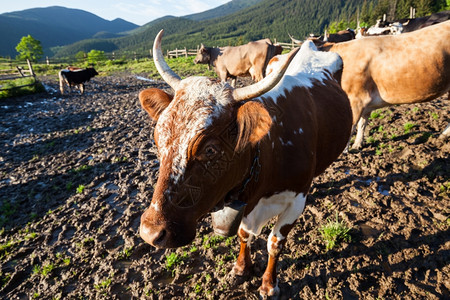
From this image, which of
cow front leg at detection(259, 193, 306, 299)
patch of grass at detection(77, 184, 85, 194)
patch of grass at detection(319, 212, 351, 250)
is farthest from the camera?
patch of grass at detection(77, 184, 85, 194)

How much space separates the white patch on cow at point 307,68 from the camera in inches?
98.7

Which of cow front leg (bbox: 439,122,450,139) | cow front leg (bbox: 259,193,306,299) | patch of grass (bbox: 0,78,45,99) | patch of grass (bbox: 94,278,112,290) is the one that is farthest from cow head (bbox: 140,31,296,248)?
patch of grass (bbox: 0,78,45,99)

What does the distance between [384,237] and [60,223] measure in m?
4.97

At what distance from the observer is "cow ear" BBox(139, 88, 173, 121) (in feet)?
6.36

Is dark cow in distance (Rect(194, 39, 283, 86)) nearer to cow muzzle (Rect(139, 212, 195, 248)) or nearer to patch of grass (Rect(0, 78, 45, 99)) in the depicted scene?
cow muzzle (Rect(139, 212, 195, 248))

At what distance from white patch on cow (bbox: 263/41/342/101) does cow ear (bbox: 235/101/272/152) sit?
650mm

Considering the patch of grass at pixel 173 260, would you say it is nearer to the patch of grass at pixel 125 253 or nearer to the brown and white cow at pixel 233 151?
the patch of grass at pixel 125 253

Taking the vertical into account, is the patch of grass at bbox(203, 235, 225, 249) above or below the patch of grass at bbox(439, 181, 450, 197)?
below

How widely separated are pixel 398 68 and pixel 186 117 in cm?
443

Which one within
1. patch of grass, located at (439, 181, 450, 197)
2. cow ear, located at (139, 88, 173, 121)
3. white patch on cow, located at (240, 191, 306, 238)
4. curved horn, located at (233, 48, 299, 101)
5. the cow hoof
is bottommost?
the cow hoof

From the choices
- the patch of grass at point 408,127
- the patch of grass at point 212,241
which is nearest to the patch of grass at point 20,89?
the patch of grass at point 212,241

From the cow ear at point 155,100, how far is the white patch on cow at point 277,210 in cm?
119

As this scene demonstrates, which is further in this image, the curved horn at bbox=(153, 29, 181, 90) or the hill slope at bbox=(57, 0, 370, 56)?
the hill slope at bbox=(57, 0, 370, 56)

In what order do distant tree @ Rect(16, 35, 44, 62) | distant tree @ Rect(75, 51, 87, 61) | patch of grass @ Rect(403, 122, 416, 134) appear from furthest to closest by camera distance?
1. distant tree @ Rect(16, 35, 44, 62)
2. distant tree @ Rect(75, 51, 87, 61)
3. patch of grass @ Rect(403, 122, 416, 134)
